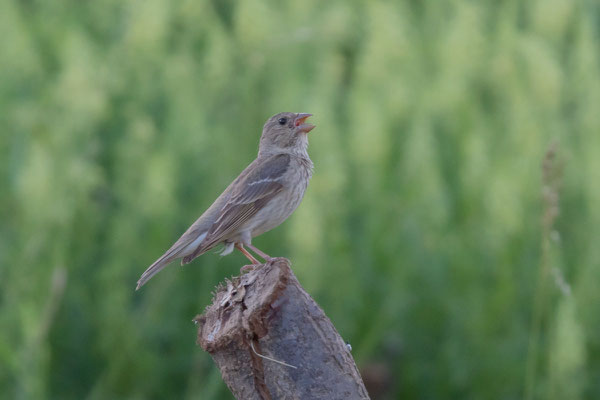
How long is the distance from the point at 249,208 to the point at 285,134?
2.23 ft

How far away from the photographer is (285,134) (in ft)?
14.3

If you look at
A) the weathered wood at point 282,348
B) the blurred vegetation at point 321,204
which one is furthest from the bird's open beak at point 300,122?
the weathered wood at point 282,348

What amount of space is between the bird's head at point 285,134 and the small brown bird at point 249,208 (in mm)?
131

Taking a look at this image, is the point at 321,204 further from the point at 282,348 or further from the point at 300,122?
the point at 282,348

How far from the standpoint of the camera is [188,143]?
19.9ft

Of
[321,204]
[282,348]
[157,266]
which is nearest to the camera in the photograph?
[282,348]

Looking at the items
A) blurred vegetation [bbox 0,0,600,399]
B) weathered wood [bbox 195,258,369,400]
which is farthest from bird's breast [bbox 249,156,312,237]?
weathered wood [bbox 195,258,369,400]

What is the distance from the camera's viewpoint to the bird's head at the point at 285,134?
14.2 ft

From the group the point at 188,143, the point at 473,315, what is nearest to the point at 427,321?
the point at 473,315

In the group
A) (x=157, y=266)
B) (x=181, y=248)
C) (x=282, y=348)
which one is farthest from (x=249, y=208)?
(x=282, y=348)

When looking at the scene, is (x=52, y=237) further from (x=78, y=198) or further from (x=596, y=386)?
(x=596, y=386)

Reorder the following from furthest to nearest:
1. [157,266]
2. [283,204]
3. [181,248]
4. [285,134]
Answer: [285,134]
[283,204]
[181,248]
[157,266]

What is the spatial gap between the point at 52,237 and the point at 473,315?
2246mm

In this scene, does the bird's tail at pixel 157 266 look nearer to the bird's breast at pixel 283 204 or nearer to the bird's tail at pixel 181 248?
the bird's tail at pixel 181 248
